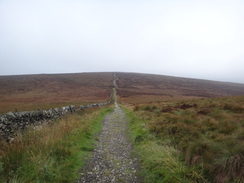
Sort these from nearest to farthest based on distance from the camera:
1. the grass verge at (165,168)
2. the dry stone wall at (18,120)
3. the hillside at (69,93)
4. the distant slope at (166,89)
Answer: the grass verge at (165,168), the dry stone wall at (18,120), the hillside at (69,93), the distant slope at (166,89)

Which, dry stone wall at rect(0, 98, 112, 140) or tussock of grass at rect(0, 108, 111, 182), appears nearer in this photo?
tussock of grass at rect(0, 108, 111, 182)

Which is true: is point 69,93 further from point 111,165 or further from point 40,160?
point 40,160

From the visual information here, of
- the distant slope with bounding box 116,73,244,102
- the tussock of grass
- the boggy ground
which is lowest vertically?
the distant slope with bounding box 116,73,244,102

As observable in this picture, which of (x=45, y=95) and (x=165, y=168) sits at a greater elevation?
(x=165, y=168)

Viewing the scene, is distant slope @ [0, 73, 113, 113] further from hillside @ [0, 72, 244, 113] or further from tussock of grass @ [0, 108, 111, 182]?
tussock of grass @ [0, 108, 111, 182]

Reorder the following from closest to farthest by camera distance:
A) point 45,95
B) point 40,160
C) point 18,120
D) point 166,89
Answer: point 40,160 < point 18,120 < point 45,95 < point 166,89

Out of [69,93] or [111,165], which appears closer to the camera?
[111,165]

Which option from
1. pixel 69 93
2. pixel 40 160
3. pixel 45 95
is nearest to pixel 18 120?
pixel 40 160

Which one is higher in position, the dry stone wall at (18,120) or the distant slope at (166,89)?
the dry stone wall at (18,120)

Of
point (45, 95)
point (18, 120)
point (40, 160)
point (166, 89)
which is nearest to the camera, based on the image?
point (40, 160)

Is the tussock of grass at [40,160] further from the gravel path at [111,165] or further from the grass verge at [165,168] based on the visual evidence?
the grass verge at [165,168]

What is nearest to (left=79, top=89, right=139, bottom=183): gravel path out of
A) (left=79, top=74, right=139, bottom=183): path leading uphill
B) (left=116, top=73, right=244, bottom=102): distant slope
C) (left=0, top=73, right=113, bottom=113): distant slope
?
(left=79, top=74, right=139, bottom=183): path leading uphill

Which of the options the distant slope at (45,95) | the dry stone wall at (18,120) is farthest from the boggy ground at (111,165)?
the distant slope at (45,95)

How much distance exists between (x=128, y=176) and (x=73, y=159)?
215 cm
